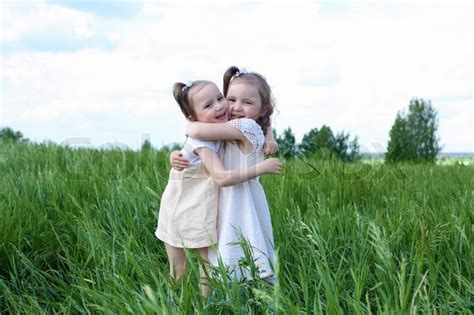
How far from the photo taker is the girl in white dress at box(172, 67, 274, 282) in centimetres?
220

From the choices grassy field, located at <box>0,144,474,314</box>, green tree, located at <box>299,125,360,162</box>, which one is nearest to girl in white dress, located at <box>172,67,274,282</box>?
grassy field, located at <box>0,144,474,314</box>

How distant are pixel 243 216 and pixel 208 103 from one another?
0.46 meters

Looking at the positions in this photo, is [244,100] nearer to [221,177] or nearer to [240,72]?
[240,72]

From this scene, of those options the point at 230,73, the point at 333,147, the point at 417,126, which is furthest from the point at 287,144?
the point at 417,126

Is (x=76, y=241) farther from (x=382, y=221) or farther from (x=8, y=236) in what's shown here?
(x=382, y=221)

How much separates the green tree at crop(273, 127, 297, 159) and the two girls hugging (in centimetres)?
356

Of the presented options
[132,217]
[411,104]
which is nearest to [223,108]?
[132,217]

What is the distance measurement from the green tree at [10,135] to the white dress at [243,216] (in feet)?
19.3

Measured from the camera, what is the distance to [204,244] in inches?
89.1

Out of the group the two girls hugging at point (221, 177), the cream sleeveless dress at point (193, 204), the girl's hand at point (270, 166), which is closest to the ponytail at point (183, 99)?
the two girls hugging at point (221, 177)

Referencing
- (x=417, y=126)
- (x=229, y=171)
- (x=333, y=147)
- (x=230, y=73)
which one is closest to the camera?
(x=229, y=171)

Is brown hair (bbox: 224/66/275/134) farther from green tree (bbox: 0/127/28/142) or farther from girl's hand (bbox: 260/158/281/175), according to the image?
green tree (bbox: 0/127/28/142)

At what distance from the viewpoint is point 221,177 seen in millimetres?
2160

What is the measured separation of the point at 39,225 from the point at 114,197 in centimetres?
42
